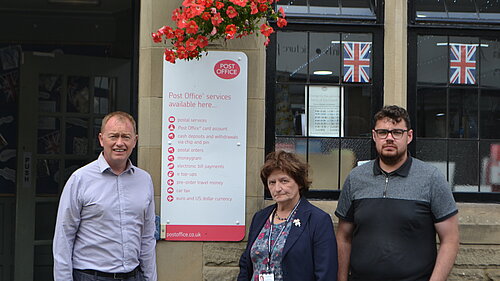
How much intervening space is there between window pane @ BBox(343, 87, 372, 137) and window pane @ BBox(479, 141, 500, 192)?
2.96 ft

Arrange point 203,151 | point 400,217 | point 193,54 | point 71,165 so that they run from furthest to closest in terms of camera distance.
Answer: point 71,165
point 203,151
point 193,54
point 400,217

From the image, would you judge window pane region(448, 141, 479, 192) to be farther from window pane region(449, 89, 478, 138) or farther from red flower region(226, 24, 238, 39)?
red flower region(226, 24, 238, 39)

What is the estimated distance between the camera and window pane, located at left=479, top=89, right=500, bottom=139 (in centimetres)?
508

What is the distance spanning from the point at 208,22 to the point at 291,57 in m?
1.01

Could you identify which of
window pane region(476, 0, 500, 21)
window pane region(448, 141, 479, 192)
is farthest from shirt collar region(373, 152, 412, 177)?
window pane region(476, 0, 500, 21)

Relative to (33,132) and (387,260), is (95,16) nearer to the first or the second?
(33,132)

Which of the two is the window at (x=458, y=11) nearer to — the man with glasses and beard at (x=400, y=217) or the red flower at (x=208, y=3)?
the man with glasses and beard at (x=400, y=217)

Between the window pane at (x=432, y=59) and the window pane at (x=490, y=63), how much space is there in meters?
0.29

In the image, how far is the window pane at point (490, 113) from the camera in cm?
508

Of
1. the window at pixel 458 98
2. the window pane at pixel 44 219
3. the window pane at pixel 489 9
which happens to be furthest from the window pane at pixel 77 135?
the window pane at pixel 489 9

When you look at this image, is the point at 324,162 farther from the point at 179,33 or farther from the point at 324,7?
the point at 179,33

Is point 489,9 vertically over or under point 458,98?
over

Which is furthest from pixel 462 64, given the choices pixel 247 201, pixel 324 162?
pixel 247 201

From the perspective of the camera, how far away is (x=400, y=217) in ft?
11.7
